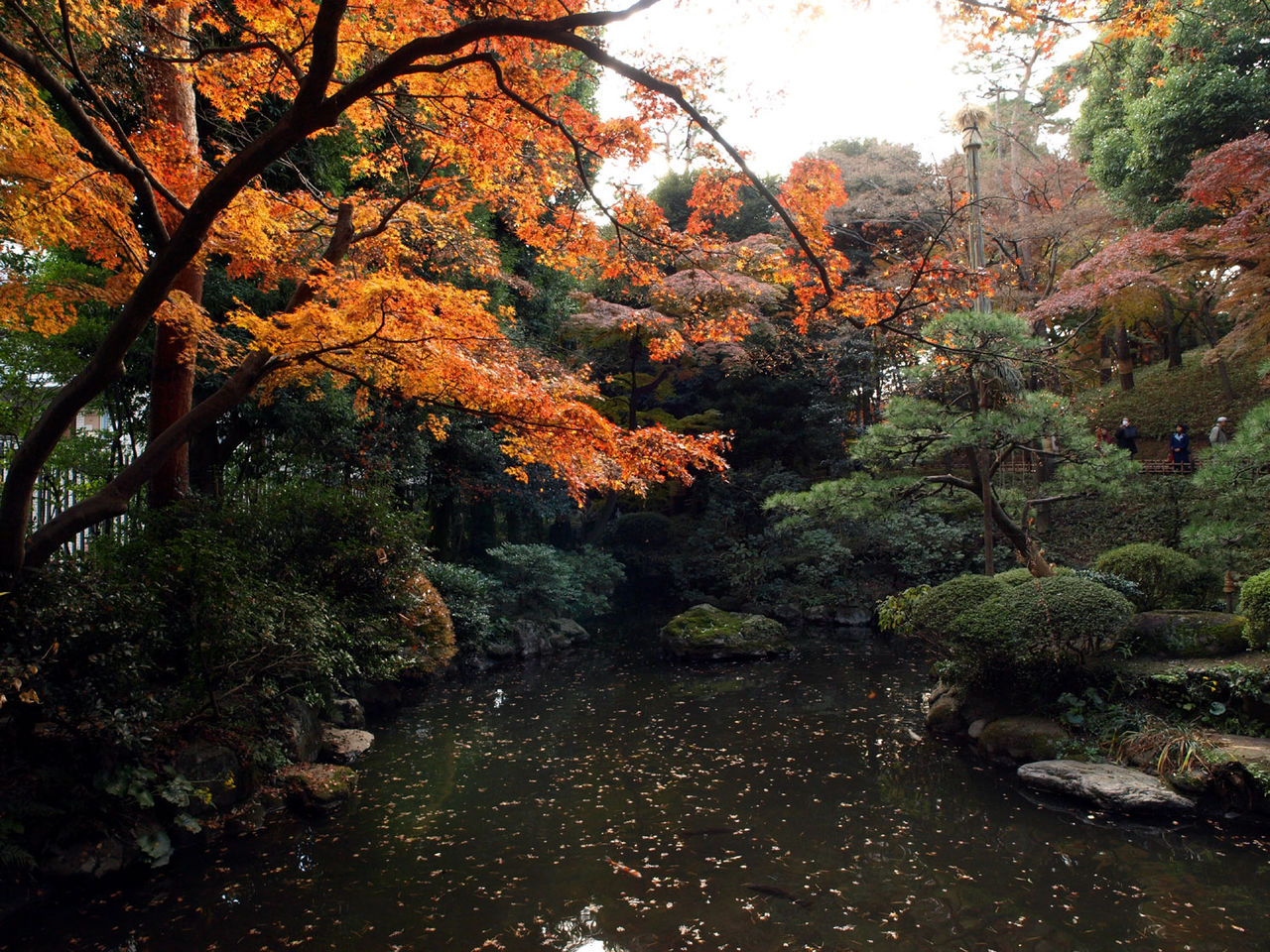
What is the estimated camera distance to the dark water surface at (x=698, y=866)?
3588 millimetres

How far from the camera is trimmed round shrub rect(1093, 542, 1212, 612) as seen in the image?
735 centimetres

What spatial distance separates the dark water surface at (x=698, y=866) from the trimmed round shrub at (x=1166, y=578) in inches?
114

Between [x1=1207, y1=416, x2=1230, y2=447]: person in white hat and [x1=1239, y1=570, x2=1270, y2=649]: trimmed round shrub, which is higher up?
[x1=1207, y1=416, x2=1230, y2=447]: person in white hat

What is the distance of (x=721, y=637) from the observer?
10953 millimetres

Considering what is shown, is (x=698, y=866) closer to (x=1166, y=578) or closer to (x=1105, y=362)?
(x=1166, y=578)

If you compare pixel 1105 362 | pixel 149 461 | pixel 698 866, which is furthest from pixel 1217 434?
pixel 149 461

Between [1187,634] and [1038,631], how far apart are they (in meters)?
1.40

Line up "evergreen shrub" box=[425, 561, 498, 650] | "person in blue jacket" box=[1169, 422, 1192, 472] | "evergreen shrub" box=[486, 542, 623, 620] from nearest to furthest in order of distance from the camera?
"evergreen shrub" box=[425, 561, 498, 650] < "evergreen shrub" box=[486, 542, 623, 620] < "person in blue jacket" box=[1169, 422, 1192, 472]

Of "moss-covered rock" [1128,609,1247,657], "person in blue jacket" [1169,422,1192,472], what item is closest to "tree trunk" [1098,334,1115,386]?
"person in blue jacket" [1169,422,1192,472]

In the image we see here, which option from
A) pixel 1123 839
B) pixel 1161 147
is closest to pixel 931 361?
pixel 1123 839

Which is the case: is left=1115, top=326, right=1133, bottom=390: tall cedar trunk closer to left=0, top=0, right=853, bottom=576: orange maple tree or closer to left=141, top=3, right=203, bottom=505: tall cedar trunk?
left=0, top=0, right=853, bottom=576: orange maple tree

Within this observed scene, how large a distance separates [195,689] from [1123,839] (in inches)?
233

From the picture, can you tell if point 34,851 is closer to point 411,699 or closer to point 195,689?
point 195,689

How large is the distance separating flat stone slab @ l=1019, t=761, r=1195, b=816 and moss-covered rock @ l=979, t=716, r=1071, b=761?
0.30m
